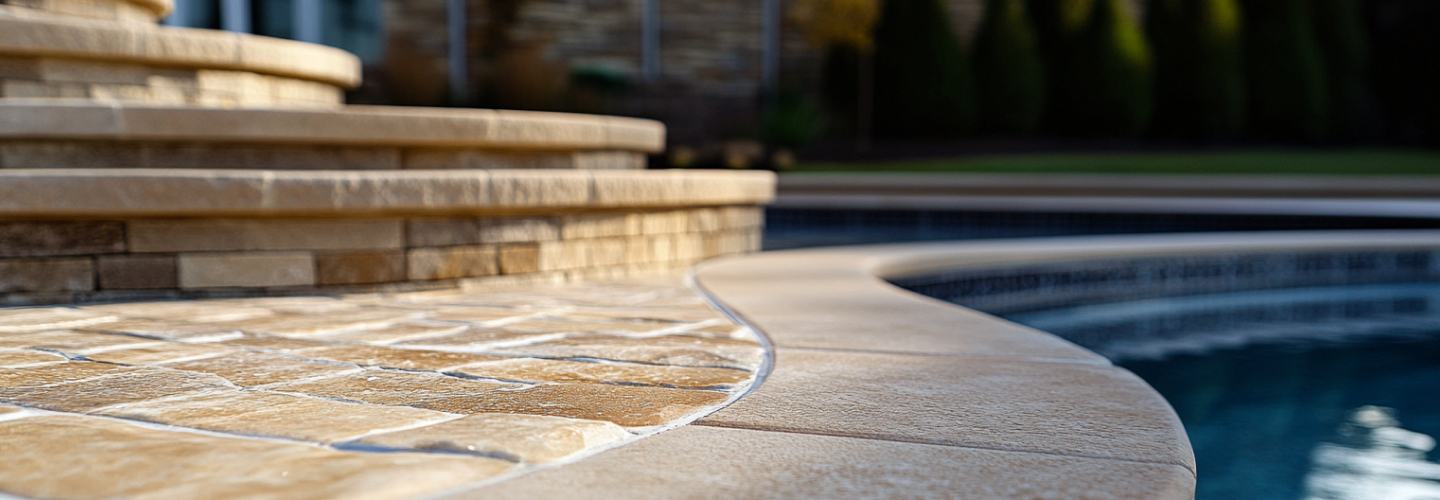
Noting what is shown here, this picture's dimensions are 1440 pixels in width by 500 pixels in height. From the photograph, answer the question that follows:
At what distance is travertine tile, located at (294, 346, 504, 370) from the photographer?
2.38 m

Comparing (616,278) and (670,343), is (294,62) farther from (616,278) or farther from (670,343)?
(670,343)

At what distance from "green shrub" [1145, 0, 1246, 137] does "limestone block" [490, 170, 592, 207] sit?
13472mm

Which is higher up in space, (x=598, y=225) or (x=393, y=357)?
(x=598, y=225)

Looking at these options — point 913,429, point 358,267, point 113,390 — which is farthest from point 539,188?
point 913,429

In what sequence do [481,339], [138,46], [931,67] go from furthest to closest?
[931,67]
[138,46]
[481,339]

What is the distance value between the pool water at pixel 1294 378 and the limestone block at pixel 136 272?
338 cm

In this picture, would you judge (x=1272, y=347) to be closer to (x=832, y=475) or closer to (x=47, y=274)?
(x=832, y=475)

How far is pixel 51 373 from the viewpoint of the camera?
86.5 inches

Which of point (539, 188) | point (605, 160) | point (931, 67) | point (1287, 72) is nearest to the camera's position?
point (539, 188)

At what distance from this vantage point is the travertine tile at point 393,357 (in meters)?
2.38

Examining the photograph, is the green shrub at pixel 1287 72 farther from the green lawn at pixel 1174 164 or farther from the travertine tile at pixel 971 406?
the travertine tile at pixel 971 406

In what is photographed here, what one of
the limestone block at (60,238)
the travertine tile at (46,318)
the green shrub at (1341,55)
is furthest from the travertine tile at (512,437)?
the green shrub at (1341,55)

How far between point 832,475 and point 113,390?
4.97ft

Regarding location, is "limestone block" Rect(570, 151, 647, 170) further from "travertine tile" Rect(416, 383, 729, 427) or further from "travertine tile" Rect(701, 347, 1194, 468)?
"travertine tile" Rect(416, 383, 729, 427)
